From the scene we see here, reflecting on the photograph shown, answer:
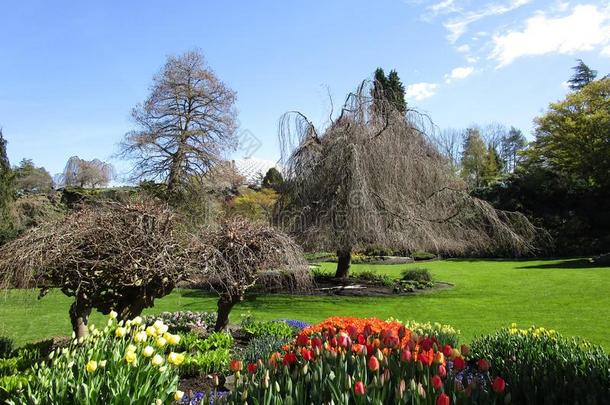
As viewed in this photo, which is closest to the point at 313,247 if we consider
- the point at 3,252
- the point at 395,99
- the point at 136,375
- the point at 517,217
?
the point at 395,99

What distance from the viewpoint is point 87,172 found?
39562mm

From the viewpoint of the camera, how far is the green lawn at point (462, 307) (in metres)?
9.62

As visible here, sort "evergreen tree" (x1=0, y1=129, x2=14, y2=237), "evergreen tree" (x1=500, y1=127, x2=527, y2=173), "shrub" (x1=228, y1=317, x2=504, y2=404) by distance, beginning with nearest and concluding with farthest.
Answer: "shrub" (x1=228, y1=317, x2=504, y2=404) → "evergreen tree" (x1=0, y1=129, x2=14, y2=237) → "evergreen tree" (x1=500, y1=127, x2=527, y2=173)

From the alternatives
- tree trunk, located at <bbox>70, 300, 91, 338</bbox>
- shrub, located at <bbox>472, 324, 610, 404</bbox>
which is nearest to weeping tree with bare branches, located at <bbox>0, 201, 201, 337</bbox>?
tree trunk, located at <bbox>70, 300, 91, 338</bbox>

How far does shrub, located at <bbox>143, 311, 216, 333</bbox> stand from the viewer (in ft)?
26.3

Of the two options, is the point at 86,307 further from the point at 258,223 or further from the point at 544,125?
the point at 544,125

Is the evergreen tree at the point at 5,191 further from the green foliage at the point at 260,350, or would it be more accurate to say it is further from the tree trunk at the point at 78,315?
the green foliage at the point at 260,350

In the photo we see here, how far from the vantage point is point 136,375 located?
10.6 feet

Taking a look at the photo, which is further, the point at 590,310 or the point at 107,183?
the point at 107,183

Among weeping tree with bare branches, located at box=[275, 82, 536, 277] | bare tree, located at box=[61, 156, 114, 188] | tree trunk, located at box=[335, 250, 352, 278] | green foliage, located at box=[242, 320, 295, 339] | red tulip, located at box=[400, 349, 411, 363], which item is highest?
bare tree, located at box=[61, 156, 114, 188]

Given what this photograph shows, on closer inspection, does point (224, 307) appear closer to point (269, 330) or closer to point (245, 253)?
point (269, 330)

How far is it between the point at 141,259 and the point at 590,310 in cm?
945

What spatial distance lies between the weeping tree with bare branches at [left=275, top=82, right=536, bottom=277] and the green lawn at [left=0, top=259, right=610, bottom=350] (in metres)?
1.55

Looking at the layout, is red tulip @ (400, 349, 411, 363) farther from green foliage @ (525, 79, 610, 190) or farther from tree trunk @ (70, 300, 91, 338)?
green foliage @ (525, 79, 610, 190)
